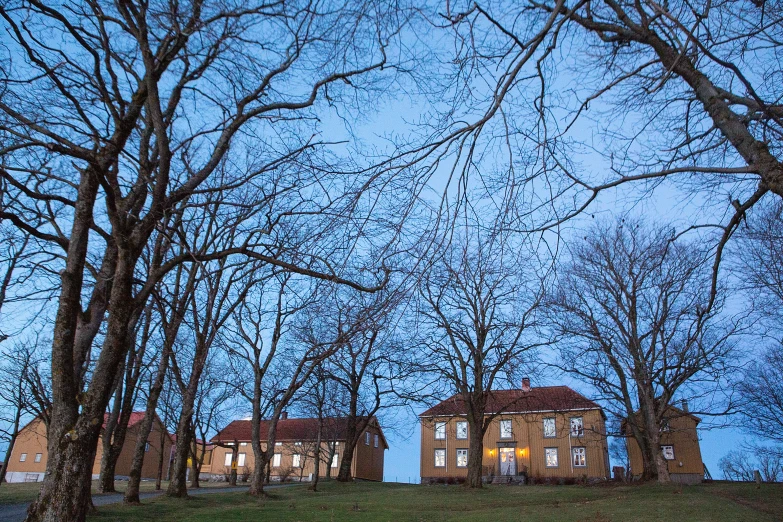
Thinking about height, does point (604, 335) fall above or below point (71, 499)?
above

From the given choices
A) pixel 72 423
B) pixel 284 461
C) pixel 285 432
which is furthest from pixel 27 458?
pixel 72 423

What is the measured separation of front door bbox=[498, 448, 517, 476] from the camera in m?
40.4

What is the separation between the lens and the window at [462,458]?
139ft

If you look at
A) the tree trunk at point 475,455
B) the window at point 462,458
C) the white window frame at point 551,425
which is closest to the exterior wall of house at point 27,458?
the window at point 462,458

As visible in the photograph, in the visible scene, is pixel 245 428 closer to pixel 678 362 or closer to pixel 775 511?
pixel 678 362

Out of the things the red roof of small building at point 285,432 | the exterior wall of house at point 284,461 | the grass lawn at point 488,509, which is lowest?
the exterior wall of house at point 284,461

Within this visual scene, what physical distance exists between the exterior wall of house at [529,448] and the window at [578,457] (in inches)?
8.2

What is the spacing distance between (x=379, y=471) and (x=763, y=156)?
55.0 meters

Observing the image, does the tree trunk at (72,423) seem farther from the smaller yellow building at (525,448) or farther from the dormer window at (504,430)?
the dormer window at (504,430)

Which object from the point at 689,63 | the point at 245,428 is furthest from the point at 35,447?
the point at 689,63

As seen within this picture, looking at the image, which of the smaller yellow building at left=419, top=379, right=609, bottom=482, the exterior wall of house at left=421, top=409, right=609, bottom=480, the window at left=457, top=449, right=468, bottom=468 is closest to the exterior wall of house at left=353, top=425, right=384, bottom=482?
the exterior wall of house at left=421, top=409, right=609, bottom=480

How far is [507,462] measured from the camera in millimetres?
40938

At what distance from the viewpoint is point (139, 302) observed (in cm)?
721

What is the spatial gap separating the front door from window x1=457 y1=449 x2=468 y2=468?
2849 mm
